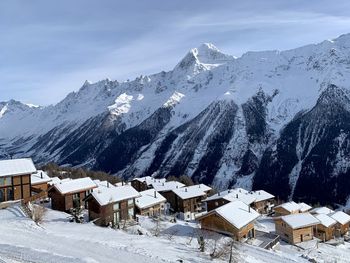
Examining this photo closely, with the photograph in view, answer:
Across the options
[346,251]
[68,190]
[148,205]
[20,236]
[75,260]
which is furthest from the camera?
[148,205]

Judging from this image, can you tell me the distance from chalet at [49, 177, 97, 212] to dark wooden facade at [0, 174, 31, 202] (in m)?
9.80

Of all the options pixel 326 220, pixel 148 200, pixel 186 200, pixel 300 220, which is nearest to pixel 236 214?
pixel 300 220

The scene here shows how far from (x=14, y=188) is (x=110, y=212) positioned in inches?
599

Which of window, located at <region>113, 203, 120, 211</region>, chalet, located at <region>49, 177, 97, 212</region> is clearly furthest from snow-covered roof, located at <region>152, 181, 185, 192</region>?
window, located at <region>113, 203, 120, 211</region>

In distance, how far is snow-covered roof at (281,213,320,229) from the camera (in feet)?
298

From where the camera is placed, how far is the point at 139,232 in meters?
64.0

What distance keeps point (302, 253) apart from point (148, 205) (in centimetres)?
3517

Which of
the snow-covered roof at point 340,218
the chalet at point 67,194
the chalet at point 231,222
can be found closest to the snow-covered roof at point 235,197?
the snow-covered roof at point 340,218

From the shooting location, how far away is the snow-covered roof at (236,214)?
242ft

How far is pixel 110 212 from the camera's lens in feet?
242

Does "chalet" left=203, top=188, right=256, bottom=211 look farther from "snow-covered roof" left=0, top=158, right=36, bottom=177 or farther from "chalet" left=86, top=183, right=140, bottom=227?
"snow-covered roof" left=0, top=158, right=36, bottom=177

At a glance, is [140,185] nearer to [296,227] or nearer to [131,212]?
[296,227]

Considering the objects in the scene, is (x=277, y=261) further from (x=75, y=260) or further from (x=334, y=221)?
(x=334, y=221)

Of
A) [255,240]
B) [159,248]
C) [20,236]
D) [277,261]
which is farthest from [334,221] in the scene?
[20,236]
